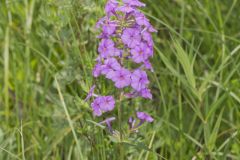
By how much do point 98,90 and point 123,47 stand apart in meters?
0.24

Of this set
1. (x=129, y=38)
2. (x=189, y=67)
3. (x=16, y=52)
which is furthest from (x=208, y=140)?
(x=16, y=52)

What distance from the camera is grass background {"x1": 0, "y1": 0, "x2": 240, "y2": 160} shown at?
225 centimetres

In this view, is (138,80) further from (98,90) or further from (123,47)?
(98,90)

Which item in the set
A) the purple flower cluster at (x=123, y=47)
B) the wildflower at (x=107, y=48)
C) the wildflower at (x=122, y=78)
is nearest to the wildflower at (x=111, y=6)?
the purple flower cluster at (x=123, y=47)

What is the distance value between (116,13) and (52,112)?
108 centimetres

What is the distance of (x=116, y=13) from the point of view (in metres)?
1.94

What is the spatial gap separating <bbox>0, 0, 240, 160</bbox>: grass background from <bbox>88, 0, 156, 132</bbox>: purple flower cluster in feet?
0.47

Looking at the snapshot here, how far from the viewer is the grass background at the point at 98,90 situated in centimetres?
225

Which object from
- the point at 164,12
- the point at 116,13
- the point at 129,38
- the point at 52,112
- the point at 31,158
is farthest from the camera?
the point at 164,12

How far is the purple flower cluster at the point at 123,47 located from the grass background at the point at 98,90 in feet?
0.47

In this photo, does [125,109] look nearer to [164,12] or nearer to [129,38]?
[164,12]

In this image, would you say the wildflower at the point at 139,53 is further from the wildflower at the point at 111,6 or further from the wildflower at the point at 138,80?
the wildflower at the point at 111,6

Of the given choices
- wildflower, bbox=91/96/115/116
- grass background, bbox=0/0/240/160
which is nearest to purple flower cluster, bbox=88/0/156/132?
wildflower, bbox=91/96/115/116

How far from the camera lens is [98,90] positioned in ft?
6.86
